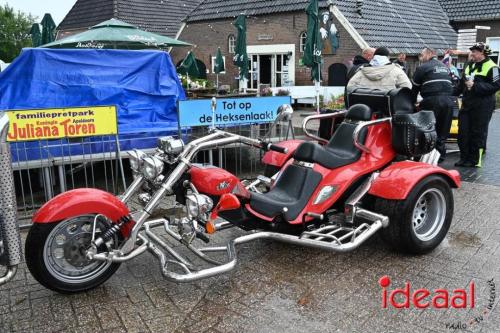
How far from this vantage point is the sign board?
6.58m

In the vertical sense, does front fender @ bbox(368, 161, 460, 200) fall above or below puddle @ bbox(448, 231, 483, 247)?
above

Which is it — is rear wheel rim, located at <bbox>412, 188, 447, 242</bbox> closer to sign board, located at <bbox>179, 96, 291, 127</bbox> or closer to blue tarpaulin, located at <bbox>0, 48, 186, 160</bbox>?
sign board, located at <bbox>179, 96, 291, 127</bbox>

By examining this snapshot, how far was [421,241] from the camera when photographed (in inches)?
167

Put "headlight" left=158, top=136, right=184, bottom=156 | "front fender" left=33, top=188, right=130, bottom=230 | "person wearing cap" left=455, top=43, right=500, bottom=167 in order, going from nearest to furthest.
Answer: "front fender" left=33, top=188, right=130, bottom=230, "headlight" left=158, top=136, right=184, bottom=156, "person wearing cap" left=455, top=43, right=500, bottom=167

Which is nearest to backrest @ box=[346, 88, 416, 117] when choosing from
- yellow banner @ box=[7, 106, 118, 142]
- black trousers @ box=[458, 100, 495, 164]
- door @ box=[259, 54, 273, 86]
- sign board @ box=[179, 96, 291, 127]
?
sign board @ box=[179, 96, 291, 127]

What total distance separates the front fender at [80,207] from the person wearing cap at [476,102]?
244 inches

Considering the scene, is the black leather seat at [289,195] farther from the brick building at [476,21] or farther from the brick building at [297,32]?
the brick building at [476,21]

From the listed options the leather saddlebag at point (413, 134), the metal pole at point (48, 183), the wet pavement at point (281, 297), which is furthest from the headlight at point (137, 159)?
the metal pole at point (48, 183)

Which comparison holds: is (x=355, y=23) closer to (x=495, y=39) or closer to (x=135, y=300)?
(x=495, y=39)

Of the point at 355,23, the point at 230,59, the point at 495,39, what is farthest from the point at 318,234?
the point at 495,39

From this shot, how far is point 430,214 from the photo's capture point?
449 centimetres

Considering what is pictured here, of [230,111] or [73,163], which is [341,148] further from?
[73,163]

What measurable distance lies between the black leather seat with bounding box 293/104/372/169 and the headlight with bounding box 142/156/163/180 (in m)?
1.38

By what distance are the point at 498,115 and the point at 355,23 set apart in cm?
572
